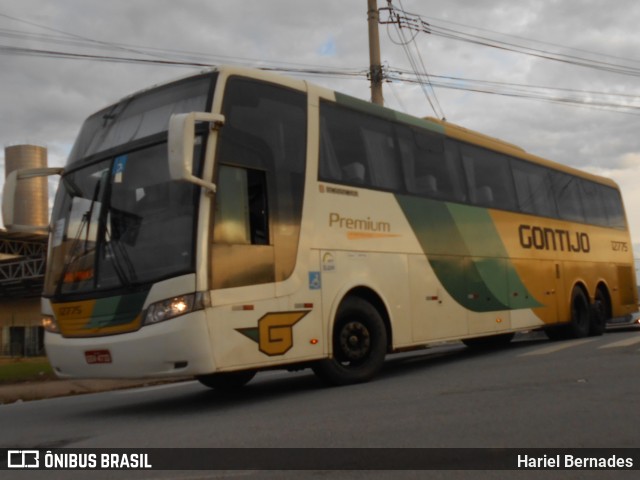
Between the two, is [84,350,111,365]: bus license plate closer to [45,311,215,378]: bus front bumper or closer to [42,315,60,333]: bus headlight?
[45,311,215,378]: bus front bumper

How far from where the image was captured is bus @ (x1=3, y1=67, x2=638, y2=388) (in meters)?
6.97

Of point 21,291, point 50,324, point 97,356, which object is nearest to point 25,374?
point 50,324

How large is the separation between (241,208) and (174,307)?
1.28 metres

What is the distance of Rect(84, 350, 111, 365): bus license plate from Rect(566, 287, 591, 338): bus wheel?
1055 centimetres

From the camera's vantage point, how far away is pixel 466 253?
11312 mm

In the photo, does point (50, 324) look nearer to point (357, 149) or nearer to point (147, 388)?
point (147, 388)

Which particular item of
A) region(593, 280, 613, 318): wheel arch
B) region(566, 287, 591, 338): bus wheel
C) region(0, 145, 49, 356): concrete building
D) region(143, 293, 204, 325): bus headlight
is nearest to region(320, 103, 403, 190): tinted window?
region(143, 293, 204, 325): bus headlight

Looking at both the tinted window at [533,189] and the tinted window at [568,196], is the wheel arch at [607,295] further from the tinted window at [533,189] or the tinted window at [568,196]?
the tinted window at [533,189]

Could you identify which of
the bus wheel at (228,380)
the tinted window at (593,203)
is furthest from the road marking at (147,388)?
the tinted window at (593,203)

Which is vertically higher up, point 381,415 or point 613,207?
point 613,207

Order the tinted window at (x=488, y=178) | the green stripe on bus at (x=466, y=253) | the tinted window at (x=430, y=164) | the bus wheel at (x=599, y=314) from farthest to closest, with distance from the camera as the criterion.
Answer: the bus wheel at (x=599, y=314) < the tinted window at (x=488, y=178) < the green stripe on bus at (x=466, y=253) < the tinted window at (x=430, y=164)

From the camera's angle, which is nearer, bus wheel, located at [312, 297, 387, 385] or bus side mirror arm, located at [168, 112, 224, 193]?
bus side mirror arm, located at [168, 112, 224, 193]

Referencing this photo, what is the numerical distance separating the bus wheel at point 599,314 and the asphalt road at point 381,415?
5638 millimetres

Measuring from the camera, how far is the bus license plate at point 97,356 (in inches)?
281
